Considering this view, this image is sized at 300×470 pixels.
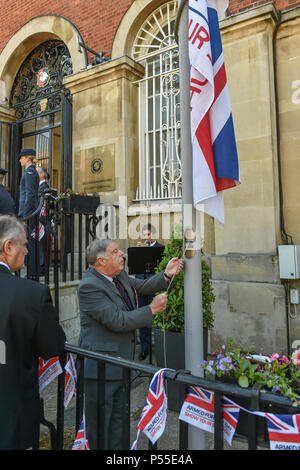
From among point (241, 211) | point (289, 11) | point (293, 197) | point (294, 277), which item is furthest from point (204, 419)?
point (289, 11)

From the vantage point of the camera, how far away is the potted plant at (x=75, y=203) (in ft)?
17.9

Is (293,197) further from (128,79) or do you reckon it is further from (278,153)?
(128,79)

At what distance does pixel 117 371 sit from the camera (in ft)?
8.42

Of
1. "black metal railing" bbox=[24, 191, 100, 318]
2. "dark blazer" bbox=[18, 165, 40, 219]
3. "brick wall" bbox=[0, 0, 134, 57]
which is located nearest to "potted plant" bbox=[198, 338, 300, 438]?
"black metal railing" bbox=[24, 191, 100, 318]

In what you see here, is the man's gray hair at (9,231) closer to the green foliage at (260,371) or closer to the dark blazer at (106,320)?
the dark blazer at (106,320)

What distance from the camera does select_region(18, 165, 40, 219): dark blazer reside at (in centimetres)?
556

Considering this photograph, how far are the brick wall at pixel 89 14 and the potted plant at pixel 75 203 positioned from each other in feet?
11.8

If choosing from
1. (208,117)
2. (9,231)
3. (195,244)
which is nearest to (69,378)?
(9,231)

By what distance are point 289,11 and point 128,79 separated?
3274mm

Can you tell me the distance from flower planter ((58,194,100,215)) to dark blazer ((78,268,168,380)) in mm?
2924

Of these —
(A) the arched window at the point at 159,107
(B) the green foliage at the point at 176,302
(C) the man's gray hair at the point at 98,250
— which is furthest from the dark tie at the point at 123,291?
(A) the arched window at the point at 159,107

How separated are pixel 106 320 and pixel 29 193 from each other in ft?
12.6

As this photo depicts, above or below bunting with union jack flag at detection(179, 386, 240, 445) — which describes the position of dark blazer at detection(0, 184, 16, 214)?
above

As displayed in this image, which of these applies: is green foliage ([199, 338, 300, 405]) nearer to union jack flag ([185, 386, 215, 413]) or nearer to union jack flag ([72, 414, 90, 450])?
union jack flag ([185, 386, 215, 413])
